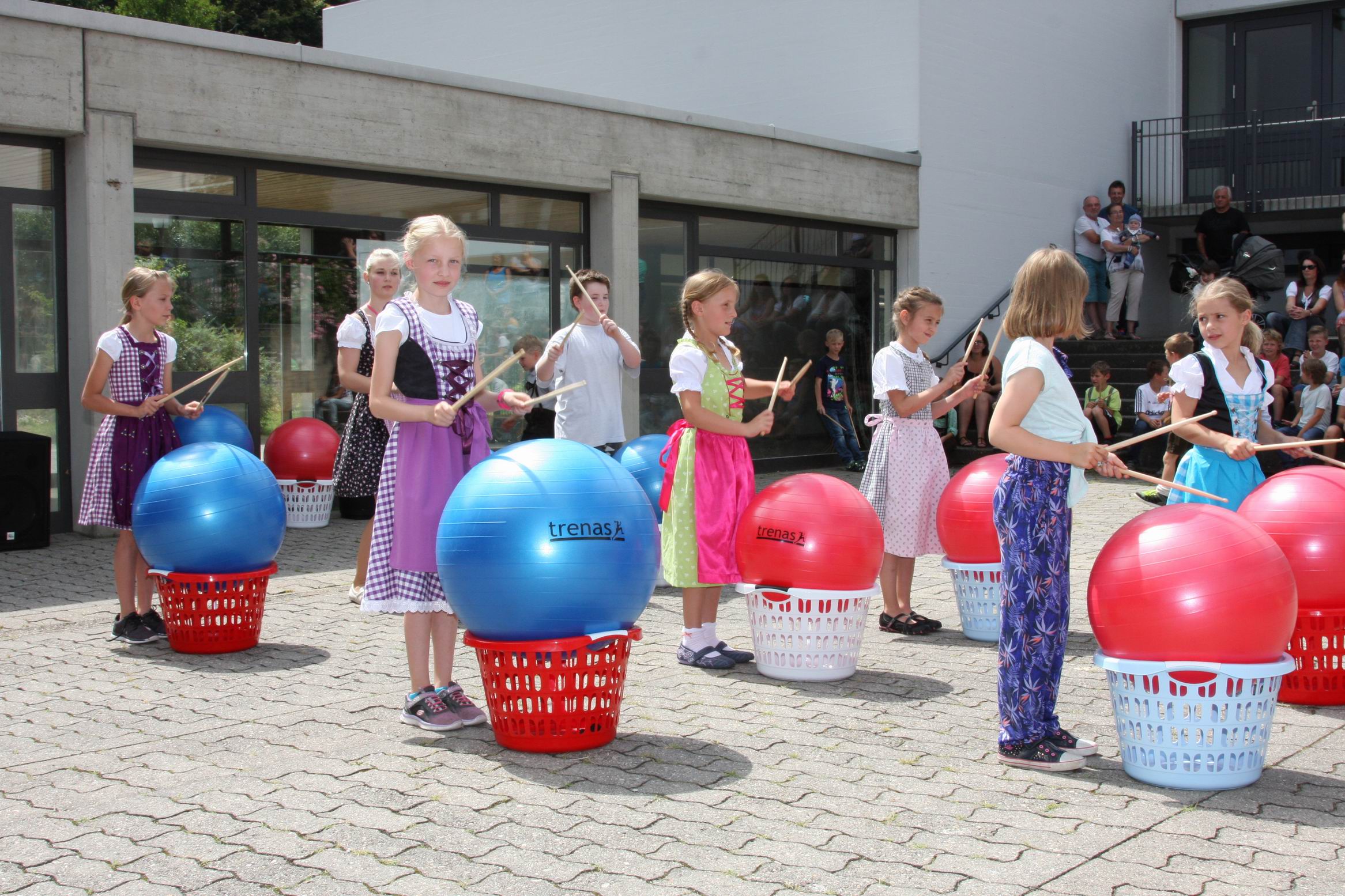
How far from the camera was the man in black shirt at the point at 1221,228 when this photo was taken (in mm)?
17781

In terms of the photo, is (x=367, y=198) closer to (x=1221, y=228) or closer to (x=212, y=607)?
(x=212, y=607)

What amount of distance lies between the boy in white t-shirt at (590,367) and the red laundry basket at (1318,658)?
4256 mm

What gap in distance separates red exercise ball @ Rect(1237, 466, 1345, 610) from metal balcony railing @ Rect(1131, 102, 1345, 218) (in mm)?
16038

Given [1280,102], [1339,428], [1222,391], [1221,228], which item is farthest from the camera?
[1280,102]

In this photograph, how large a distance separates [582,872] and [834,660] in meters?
2.43

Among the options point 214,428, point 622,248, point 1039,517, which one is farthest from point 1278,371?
point 1039,517

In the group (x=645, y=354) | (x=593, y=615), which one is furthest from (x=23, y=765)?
(x=645, y=354)

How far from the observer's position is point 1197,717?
4160mm

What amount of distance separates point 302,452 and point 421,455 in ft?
21.6

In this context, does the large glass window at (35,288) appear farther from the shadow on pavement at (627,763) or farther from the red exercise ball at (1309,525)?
the red exercise ball at (1309,525)

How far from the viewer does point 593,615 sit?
4418 mm

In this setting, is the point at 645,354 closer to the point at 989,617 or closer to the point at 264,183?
the point at 264,183

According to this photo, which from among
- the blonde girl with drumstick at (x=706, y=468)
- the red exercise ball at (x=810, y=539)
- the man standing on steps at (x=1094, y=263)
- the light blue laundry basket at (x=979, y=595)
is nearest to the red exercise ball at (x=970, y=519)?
the light blue laundry basket at (x=979, y=595)

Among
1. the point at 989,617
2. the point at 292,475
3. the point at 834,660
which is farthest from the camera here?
the point at 292,475
